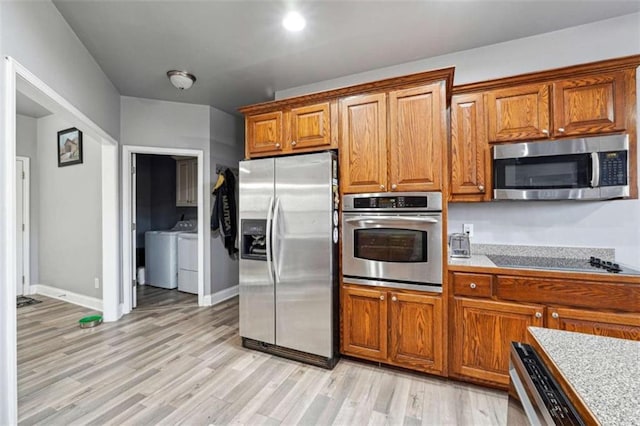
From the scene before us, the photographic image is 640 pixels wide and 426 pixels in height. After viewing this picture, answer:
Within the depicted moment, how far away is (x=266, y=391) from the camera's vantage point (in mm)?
2148

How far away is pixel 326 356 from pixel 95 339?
2.41m

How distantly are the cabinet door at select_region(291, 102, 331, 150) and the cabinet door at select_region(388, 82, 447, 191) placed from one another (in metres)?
0.55

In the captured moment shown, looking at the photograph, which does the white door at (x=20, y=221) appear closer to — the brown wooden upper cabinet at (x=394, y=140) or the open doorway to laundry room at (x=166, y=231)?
the open doorway to laundry room at (x=166, y=231)

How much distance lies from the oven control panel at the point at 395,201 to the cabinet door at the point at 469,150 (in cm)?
39

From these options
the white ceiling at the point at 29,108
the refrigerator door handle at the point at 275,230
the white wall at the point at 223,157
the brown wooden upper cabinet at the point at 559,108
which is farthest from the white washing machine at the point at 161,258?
the brown wooden upper cabinet at the point at 559,108

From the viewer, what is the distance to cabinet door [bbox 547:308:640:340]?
1.76m

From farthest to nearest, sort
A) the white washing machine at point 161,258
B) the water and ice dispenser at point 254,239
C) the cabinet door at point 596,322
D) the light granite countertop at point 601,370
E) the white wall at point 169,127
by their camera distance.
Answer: the white washing machine at point 161,258, the white wall at point 169,127, the water and ice dispenser at point 254,239, the cabinet door at point 596,322, the light granite countertop at point 601,370

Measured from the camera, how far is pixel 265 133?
282 cm

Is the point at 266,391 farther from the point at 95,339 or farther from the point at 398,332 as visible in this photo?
the point at 95,339

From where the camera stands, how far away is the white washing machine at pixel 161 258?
15.6 feet

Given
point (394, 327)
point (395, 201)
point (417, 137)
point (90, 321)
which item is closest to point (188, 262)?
point (90, 321)

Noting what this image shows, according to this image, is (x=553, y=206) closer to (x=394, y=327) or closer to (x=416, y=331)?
(x=416, y=331)

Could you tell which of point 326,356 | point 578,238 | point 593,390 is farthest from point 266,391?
point 578,238

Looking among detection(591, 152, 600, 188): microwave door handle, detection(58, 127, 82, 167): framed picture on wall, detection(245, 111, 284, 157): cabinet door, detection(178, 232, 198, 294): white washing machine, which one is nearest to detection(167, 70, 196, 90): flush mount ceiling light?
detection(245, 111, 284, 157): cabinet door
